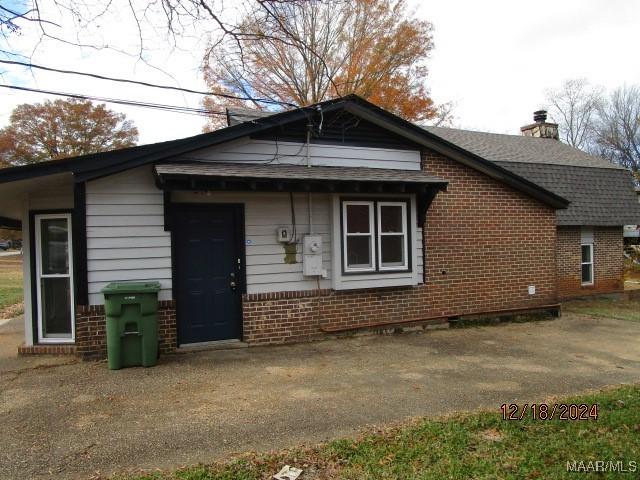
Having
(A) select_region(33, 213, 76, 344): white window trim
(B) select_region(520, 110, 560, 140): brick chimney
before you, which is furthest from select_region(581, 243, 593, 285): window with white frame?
(A) select_region(33, 213, 76, 344): white window trim

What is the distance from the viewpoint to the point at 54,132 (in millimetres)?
34031

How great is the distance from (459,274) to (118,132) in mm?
34170

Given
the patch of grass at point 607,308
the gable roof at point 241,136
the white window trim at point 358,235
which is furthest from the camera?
the patch of grass at point 607,308

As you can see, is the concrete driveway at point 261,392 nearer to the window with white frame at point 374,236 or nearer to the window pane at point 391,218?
the window with white frame at point 374,236

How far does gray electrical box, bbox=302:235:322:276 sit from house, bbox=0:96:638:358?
0.02 m

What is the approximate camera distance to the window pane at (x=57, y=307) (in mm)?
7449

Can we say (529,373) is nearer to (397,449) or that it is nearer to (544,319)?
(397,449)

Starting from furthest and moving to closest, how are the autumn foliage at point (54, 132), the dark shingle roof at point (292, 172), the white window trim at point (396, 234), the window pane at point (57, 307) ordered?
the autumn foliage at point (54, 132) < the white window trim at point (396, 234) < the window pane at point (57, 307) < the dark shingle roof at point (292, 172)

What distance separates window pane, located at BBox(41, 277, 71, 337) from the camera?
7.45 m

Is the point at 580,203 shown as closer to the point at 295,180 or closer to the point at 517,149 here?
the point at 517,149

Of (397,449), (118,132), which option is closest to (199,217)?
(397,449)

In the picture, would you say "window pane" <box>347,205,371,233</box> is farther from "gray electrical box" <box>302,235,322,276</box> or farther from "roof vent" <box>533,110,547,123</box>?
"roof vent" <box>533,110,547,123</box>

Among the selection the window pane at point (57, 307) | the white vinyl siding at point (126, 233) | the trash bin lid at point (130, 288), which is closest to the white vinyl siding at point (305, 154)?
the white vinyl siding at point (126, 233)
